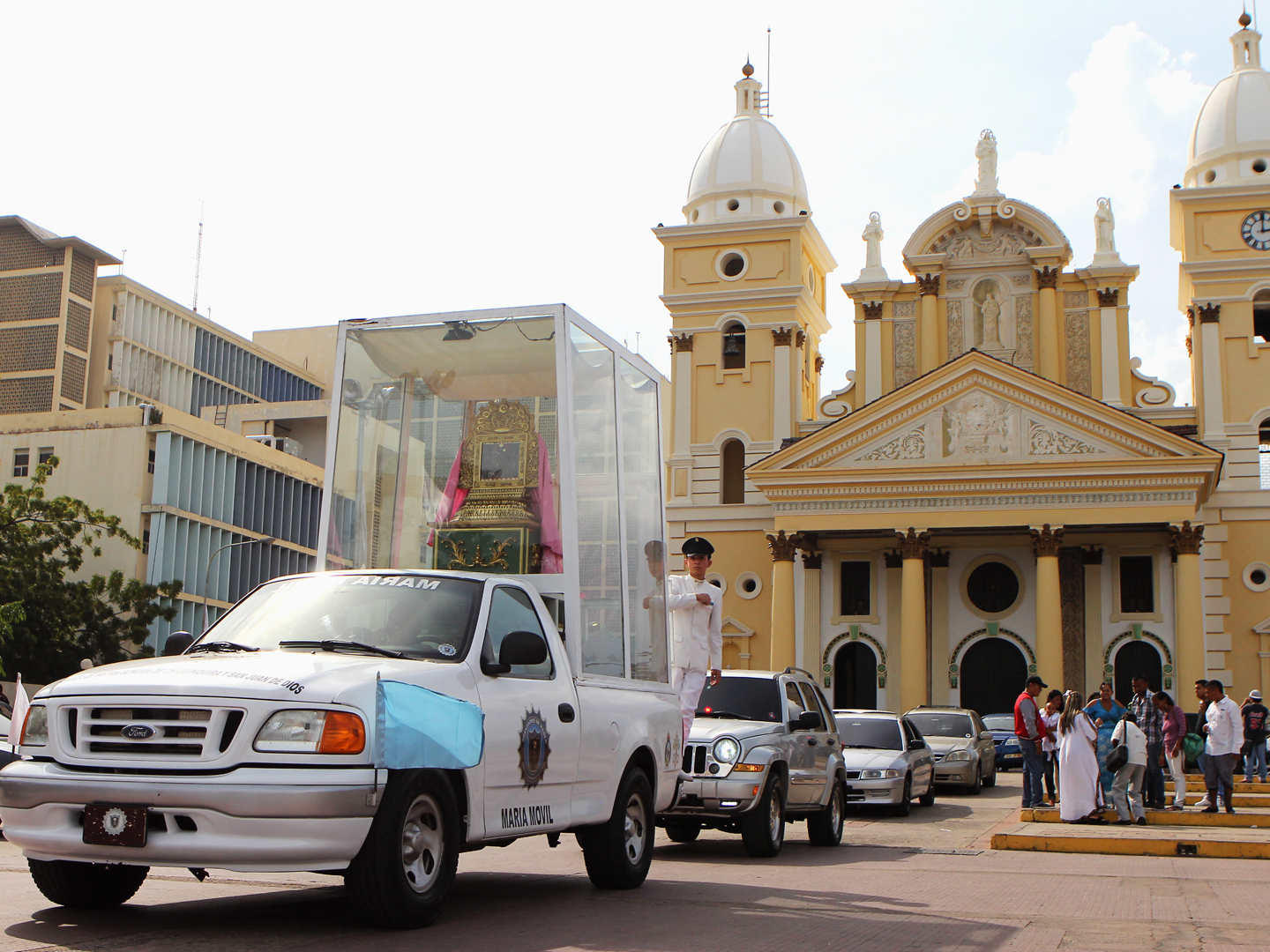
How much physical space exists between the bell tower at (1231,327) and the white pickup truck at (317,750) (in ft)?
110

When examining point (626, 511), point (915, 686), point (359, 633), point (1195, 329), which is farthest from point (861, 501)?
point (359, 633)

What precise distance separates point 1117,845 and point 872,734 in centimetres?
633

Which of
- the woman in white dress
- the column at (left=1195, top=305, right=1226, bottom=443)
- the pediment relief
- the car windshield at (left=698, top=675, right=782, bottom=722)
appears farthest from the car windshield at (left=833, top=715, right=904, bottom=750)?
the column at (left=1195, top=305, right=1226, bottom=443)

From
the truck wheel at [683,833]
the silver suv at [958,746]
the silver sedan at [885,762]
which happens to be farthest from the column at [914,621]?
the truck wheel at [683,833]

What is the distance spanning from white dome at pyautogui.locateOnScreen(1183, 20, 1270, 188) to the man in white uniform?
33.8 m

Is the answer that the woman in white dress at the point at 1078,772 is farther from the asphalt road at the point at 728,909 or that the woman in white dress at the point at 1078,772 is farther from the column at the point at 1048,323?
the column at the point at 1048,323

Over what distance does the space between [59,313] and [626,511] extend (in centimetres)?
7789

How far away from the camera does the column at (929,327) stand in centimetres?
4191

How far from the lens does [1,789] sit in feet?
22.9

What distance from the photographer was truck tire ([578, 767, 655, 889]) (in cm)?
933

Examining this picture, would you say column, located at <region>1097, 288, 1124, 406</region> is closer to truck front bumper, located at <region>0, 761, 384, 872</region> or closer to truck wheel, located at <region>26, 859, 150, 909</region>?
truck wheel, located at <region>26, 859, 150, 909</region>

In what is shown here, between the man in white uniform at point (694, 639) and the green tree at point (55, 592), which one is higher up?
the green tree at point (55, 592)

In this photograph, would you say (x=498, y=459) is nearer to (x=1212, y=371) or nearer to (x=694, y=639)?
(x=694, y=639)

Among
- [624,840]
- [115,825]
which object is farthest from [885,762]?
[115,825]
